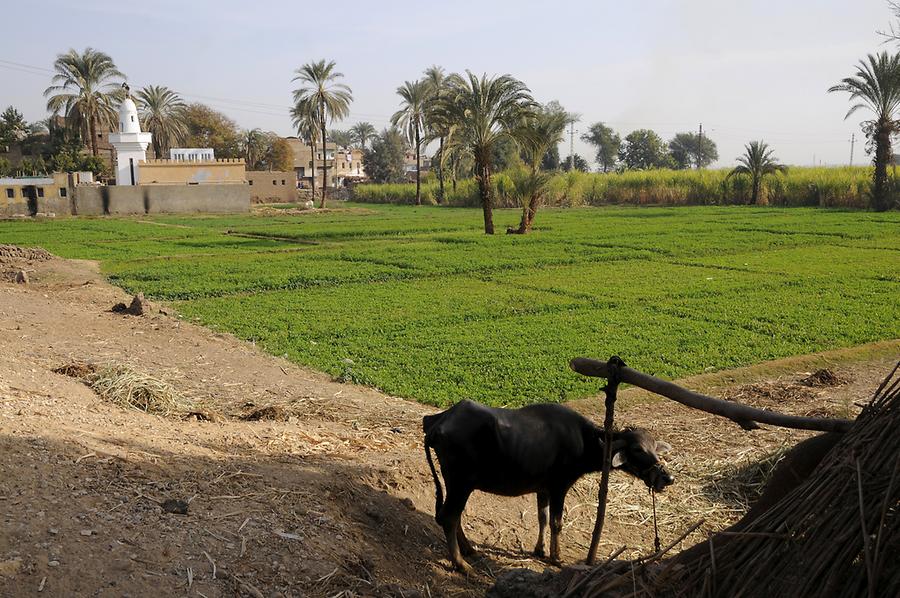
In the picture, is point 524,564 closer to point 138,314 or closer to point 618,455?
point 618,455

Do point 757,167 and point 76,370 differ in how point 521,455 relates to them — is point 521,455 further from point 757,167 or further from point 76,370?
point 757,167

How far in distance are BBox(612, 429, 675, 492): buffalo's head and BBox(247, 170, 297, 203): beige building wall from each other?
68611mm

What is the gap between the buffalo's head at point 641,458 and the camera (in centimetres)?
558

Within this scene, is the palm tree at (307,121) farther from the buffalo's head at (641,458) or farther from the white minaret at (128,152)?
the buffalo's head at (641,458)

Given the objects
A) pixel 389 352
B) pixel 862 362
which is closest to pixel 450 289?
pixel 389 352

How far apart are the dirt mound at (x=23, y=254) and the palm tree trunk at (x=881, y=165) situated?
144 ft

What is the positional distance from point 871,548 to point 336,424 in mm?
6114

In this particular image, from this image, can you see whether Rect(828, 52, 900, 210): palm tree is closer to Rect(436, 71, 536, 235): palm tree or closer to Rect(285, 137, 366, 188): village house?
Rect(436, 71, 536, 235): palm tree

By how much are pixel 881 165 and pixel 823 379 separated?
4272cm

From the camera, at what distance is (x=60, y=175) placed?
5250cm

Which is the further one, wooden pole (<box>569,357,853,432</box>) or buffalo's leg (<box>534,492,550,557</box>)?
buffalo's leg (<box>534,492,550,557</box>)

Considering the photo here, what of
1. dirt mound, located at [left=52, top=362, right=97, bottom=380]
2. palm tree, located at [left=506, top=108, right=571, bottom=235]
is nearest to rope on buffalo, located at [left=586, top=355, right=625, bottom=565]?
dirt mound, located at [left=52, top=362, right=97, bottom=380]

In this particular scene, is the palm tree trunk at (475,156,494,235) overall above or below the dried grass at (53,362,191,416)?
above

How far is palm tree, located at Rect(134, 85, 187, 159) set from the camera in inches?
2891
